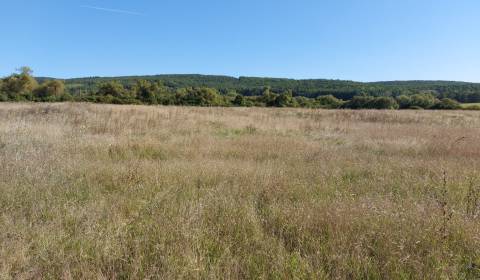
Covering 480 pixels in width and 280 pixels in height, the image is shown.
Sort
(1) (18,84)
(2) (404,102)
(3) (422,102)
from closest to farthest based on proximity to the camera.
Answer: (3) (422,102) < (2) (404,102) < (1) (18,84)

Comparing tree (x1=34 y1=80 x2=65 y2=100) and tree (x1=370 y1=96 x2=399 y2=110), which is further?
tree (x1=34 y1=80 x2=65 y2=100)

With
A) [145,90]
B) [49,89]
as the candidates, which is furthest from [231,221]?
[49,89]

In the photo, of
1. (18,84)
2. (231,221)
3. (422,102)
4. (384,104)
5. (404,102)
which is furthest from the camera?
(18,84)

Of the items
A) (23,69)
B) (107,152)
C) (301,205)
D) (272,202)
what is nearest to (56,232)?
(272,202)

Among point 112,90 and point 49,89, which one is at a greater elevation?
point 112,90

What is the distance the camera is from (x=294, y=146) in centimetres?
755

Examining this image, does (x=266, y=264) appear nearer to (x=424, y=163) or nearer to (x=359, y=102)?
(x=424, y=163)

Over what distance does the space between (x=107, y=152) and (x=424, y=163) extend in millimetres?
7128

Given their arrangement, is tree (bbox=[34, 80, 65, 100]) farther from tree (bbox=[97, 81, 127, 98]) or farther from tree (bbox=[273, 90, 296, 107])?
tree (bbox=[273, 90, 296, 107])

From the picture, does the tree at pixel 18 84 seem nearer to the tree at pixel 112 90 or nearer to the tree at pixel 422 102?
the tree at pixel 112 90

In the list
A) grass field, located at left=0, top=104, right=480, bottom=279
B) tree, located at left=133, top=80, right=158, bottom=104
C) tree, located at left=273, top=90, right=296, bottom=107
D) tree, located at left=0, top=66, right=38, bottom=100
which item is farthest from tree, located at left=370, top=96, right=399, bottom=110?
tree, located at left=0, top=66, right=38, bottom=100

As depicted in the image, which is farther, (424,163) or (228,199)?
(424,163)

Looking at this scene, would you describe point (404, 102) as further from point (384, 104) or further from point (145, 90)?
point (145, 90)

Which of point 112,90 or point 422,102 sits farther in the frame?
point 112,90
